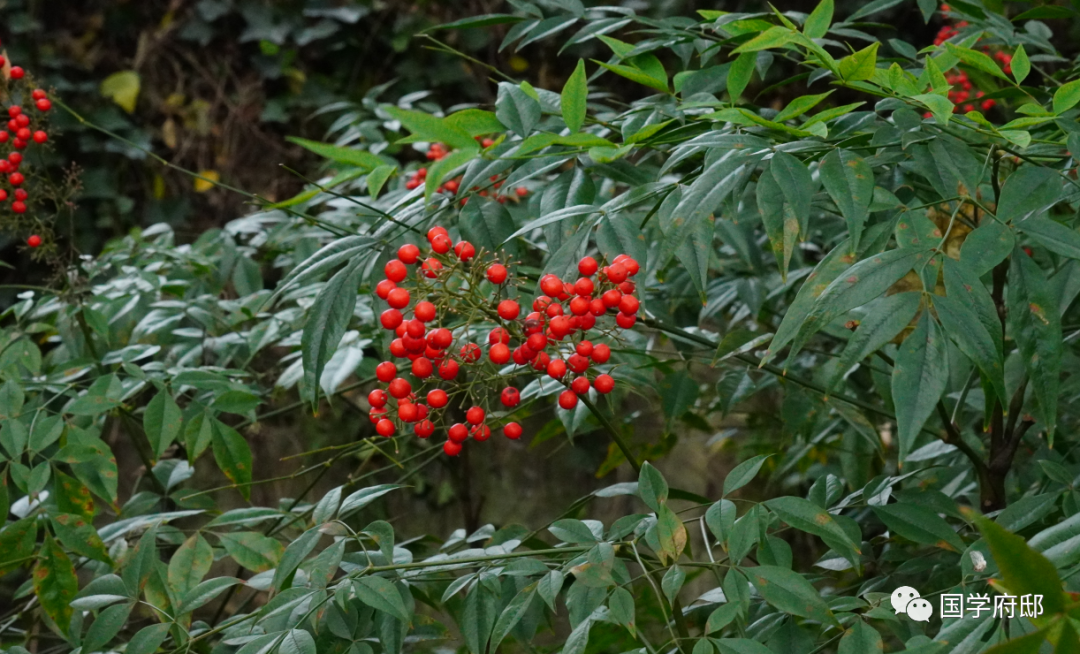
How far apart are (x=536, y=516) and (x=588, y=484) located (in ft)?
0.61

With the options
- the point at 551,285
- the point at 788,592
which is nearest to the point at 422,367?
the point at 551,285

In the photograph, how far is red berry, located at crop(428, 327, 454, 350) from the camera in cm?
79

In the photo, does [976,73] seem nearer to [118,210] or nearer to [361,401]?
[361,401]

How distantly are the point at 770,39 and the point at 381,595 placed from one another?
61 cm

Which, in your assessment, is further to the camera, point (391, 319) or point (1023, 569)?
point (391, 319)

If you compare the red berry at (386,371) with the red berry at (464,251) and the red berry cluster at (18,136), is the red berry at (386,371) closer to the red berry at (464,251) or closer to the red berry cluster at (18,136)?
the red berry at (464,251)

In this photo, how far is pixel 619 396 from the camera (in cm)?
152

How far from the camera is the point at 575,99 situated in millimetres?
809

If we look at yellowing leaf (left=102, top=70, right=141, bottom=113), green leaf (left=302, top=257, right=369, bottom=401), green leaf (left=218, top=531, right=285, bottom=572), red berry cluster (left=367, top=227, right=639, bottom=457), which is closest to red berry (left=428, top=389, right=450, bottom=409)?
red berry cluster (left=367, top=227, right=639, bottom=457)

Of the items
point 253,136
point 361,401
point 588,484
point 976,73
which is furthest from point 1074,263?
point 253,136

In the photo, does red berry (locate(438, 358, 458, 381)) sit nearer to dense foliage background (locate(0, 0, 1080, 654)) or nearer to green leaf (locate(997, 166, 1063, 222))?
dense foliage background (locate(0, 0, 1080, 654))

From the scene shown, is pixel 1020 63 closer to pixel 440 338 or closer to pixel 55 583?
pixel 440 338

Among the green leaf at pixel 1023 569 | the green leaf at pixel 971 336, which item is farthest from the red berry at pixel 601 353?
the green leaf at pixel 1023 569

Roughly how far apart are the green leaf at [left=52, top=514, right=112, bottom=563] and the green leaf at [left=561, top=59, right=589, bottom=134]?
0.73 meters
